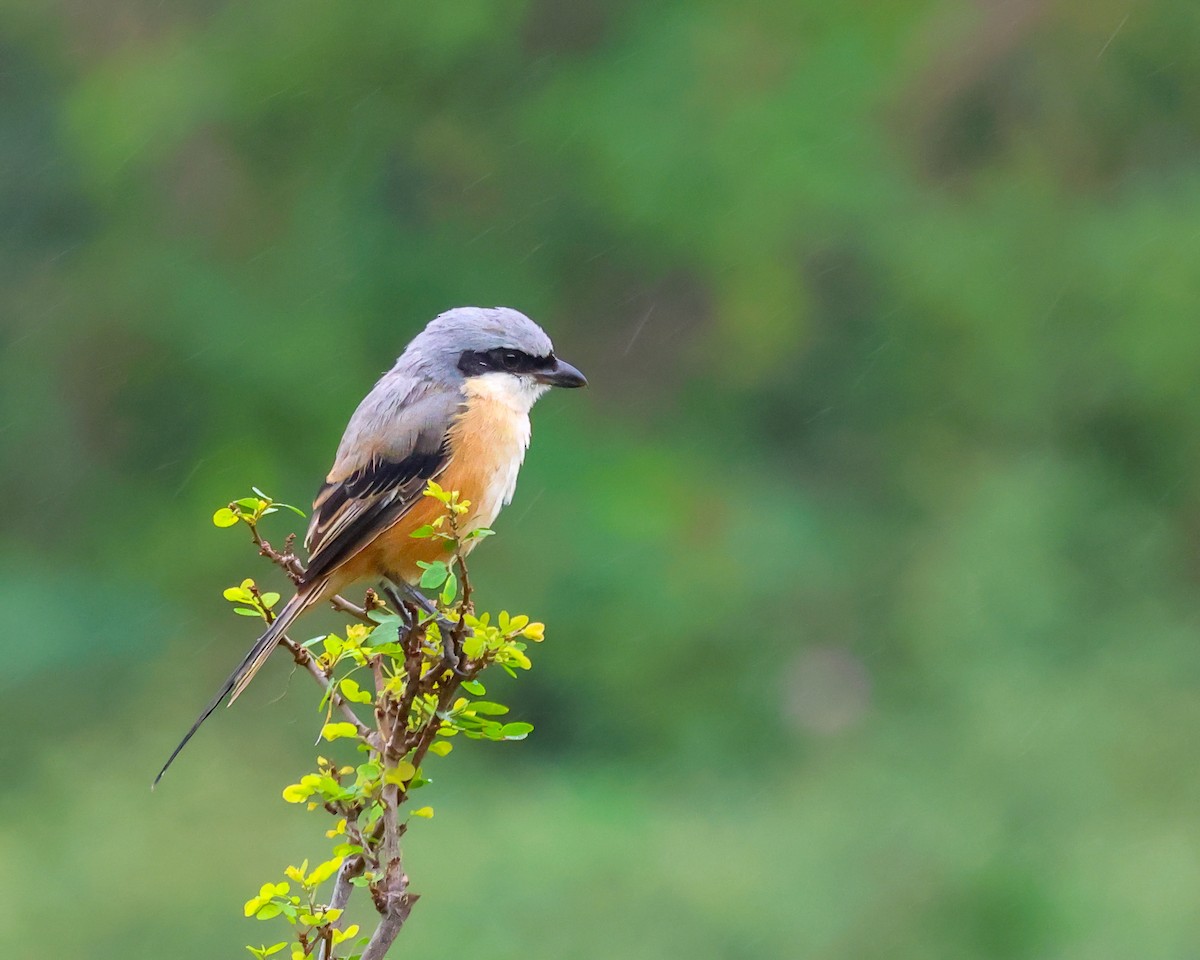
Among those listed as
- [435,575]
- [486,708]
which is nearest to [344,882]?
[486,708]

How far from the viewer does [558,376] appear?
341 centimetres

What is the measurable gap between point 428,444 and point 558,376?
337 millimetres

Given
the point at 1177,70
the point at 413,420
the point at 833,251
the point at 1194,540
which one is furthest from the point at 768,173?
the point at 413,420

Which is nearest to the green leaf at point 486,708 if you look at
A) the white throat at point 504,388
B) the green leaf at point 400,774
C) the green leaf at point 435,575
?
the green leaf at point 400,774

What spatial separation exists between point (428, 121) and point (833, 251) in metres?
2.35

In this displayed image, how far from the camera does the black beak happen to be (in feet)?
11.1

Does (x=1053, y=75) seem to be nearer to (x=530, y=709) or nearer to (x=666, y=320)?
(x=666, y=320)

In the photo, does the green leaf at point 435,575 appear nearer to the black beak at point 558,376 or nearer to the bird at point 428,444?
the bird at point 428,444

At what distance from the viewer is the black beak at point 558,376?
3.39 m

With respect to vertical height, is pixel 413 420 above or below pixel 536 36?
below

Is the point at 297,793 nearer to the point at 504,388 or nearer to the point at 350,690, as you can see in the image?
the point at 350,690

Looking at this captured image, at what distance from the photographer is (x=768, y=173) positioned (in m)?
8.66

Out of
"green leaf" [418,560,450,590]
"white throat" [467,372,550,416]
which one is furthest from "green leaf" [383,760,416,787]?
"white throat" [467,372,550,416]

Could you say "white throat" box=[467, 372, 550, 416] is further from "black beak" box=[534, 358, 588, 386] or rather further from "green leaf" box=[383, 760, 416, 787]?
"green leaf" box=[383, 760, 416, 787]
